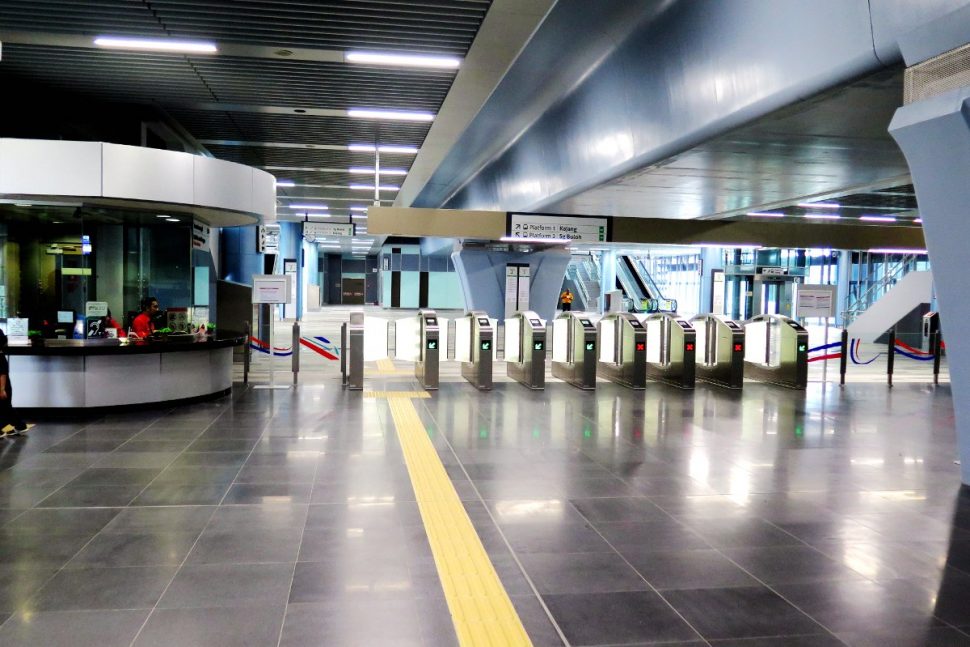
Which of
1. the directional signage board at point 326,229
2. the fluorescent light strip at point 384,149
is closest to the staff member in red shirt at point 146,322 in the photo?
the fluorescent light strip at point 384,149

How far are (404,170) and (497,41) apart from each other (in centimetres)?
777

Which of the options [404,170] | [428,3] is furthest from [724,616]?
[404,170]

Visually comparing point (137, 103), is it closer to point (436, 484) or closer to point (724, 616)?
point (436, 484)

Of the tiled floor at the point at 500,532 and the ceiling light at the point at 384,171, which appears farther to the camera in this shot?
the ceiling light at the point at 384,171

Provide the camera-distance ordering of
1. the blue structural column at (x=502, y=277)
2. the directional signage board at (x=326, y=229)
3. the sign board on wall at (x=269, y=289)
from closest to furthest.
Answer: the sign board on wall at (x=269, y=289), the directional signage board at (x=326, y=229), the blue structural column at (x=502, y=277)

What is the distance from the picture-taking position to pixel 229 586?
3.58 meters

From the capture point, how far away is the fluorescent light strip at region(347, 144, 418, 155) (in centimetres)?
1188

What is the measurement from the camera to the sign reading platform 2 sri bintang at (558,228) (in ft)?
39.3

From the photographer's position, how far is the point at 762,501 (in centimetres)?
525

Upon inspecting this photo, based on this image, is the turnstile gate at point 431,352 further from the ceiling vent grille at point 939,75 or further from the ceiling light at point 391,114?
the ceiling vent grille at point 939,75

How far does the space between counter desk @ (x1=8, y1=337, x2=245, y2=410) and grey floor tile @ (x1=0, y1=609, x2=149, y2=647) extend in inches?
213

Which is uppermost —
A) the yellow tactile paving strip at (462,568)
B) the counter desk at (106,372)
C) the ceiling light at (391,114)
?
the ceiling light at (391,114)

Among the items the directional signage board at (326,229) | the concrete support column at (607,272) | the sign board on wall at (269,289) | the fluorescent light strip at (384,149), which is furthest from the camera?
the concrete support column at (607,272)

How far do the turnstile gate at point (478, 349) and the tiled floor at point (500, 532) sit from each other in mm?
2538
